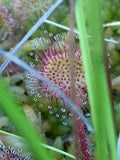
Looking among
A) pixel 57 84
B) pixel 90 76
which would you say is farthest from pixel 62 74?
pixel 90 76

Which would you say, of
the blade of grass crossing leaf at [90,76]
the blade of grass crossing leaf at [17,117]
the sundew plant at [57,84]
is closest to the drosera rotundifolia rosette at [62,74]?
the sundew plant at [57,84]

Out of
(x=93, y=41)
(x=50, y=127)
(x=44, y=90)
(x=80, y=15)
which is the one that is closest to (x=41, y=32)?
(x=44, y=90)

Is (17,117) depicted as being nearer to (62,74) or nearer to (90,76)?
(90,76)

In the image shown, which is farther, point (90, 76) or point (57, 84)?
point (57, 84)

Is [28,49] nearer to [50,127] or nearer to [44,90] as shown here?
[44,90]

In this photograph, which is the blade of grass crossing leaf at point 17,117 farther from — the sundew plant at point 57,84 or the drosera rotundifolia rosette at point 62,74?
the drosera rotundifolia rosette at point 62,74

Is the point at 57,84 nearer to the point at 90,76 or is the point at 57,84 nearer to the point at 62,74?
the point at 62,74

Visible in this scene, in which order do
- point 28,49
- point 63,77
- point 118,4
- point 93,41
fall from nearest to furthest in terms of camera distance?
point 93,41 < point 63,77 < point 28,49 < point 118,4

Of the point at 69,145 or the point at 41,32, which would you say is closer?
the point at 69,145

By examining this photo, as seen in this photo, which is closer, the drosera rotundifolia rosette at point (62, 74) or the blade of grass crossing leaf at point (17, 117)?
the blade of grass crossing leaf at point (17, 117)
